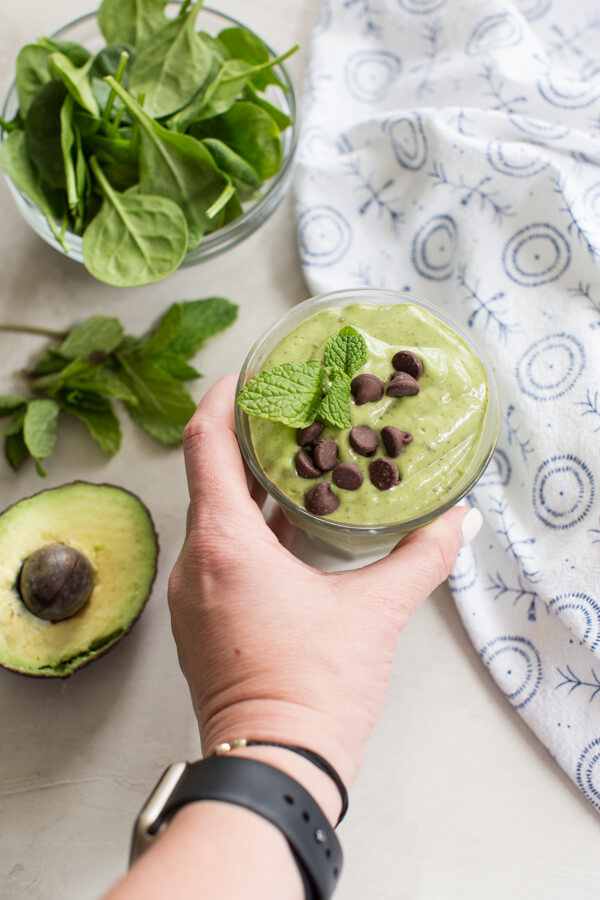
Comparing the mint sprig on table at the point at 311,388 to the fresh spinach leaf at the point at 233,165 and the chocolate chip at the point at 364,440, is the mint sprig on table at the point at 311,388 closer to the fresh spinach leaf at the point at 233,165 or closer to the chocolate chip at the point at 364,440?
the chocolate chip at the point at 364,440

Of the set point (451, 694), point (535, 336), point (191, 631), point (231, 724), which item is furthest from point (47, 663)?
point (535, 336)

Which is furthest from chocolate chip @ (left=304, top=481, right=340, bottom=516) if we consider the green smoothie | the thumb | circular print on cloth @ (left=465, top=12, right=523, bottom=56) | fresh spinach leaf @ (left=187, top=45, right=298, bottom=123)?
circular print on cloth @ (left=465, top=12, right=523, bottom=56)

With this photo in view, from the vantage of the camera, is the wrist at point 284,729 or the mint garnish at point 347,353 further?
the mint garnish at point 347,353

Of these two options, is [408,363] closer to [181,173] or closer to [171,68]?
[181,173]

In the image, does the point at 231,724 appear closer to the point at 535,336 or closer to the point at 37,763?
the point at 37,763

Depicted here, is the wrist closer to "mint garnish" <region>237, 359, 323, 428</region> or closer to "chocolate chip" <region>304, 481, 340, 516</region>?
"chocolate chip" <region>304, 481, 340, 516</region>

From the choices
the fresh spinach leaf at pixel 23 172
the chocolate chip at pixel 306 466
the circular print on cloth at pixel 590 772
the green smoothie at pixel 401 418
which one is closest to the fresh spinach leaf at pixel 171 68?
the fresh spinach leaf at pixel 23 172
